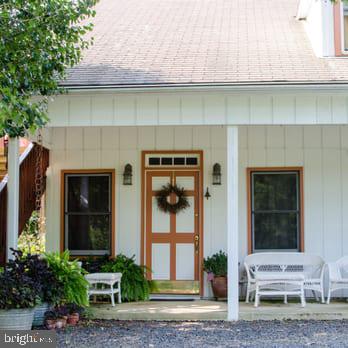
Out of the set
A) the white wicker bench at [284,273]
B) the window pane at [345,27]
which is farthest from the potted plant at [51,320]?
the window pane at [345,27]

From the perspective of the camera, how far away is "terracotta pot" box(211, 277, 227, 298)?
32.5 ft

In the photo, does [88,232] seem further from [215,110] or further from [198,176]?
[215,110]

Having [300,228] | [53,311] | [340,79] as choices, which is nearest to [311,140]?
[300,228]

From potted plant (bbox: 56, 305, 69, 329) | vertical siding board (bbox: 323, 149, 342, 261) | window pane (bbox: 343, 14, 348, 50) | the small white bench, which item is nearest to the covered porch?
vertical siding board (bbox: 323, 149, 342, 261)

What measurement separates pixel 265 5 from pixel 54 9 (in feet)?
25.0

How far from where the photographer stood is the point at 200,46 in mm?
10555

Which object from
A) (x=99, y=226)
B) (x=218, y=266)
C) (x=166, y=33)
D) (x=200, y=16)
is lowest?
(x=218, y=266)

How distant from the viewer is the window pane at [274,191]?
34.3ft

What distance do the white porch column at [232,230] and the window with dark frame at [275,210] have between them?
2101 millimetres

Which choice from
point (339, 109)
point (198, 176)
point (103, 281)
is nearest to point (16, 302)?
point (103, 281)

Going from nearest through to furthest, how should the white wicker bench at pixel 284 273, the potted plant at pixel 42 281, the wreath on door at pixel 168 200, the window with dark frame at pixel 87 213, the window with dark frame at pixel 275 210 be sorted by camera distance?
the potted plant at pixel 42 281 < the white wicker bench at pixel 284 273 < the window with dark frame at pixel 275 210 < the wreath on door at pixel 168 200 < the window with dark frame at pixel 87 213

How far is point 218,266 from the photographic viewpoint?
10047 millimetres

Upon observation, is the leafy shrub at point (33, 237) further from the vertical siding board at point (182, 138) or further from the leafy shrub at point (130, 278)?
the vertical siding board at point (182, 138)

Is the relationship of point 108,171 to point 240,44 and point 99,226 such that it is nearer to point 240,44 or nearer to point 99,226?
point 99,226
